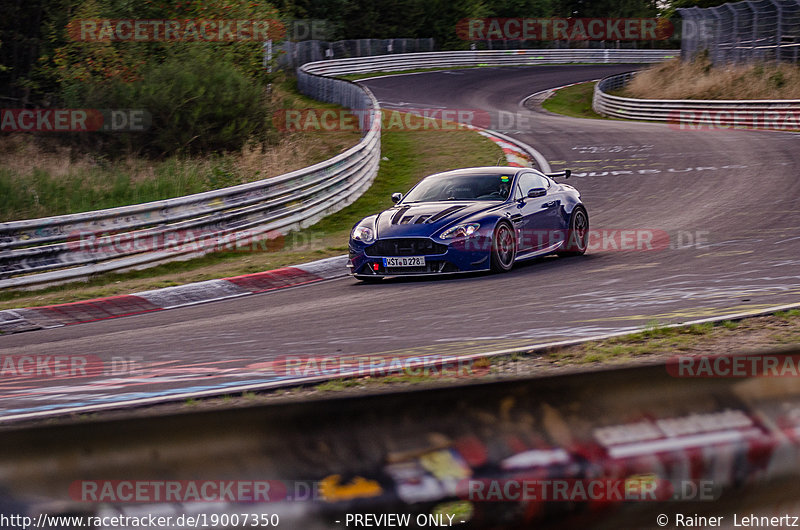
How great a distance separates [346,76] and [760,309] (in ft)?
142

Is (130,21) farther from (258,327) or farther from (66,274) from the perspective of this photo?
(258,327)

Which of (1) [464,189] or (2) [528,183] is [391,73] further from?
(1) [464,189]

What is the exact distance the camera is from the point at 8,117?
1072 inches

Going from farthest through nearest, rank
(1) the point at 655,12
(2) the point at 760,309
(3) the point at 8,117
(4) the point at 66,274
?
1. (1) the point at 655,12
2. (3) the point at 8,117
3. (4) the point at 66,274
4. (2) the point at 760,309

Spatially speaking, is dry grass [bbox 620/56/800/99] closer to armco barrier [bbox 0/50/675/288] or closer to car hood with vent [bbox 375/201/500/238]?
armco barrier [bbox 0/50/675/288]

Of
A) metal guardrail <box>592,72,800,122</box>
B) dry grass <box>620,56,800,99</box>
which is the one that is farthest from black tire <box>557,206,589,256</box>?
dry grass <box>620,56,800,99</box>

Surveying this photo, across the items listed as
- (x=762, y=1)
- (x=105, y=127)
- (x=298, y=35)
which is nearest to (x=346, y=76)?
(x=298, y=35)

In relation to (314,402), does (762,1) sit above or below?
above

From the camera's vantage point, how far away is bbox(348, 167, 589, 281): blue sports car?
1030 cm

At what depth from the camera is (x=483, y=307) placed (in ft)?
26.4

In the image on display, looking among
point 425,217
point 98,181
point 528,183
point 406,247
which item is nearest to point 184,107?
point 98,181

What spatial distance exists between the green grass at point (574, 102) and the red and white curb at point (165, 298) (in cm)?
2672

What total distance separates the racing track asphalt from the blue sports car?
27 cm

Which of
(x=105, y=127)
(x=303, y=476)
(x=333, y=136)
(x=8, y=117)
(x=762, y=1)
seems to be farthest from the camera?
(x=762, y=1)
